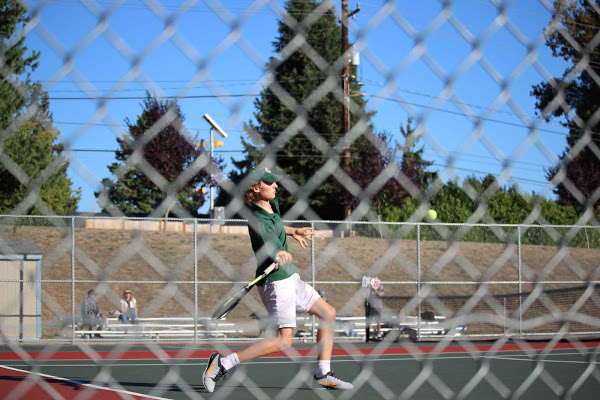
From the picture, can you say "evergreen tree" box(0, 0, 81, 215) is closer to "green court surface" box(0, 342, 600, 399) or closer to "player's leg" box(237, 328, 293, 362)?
"green court surface" box(0, 342, 600, 399)

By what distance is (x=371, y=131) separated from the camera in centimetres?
219

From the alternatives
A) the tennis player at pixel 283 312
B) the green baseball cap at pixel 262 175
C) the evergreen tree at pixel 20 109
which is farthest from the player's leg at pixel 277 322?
the evergreen tree at pixel 20 109

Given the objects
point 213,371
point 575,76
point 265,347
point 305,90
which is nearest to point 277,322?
point 265,347

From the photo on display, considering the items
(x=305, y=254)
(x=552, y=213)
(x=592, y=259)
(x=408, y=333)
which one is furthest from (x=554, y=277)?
(x=408, y=333)

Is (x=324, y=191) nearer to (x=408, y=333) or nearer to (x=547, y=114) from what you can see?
(x=547, y=114)

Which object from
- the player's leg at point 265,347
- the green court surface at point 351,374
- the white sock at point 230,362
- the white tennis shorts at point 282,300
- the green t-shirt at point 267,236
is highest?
the green t-shirt at point 267,236

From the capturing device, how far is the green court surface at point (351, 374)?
6109mm

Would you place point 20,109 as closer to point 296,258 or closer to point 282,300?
point 282,300

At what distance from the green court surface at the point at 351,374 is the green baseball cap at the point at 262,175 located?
5.27 feet

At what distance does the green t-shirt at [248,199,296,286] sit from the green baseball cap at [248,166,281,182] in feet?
0.77

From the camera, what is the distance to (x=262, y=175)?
3598 millimetres

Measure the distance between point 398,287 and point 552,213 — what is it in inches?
241

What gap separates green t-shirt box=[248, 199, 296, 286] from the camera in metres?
3.76

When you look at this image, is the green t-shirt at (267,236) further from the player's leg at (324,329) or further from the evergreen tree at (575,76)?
the evergreen tree at (575,76)
